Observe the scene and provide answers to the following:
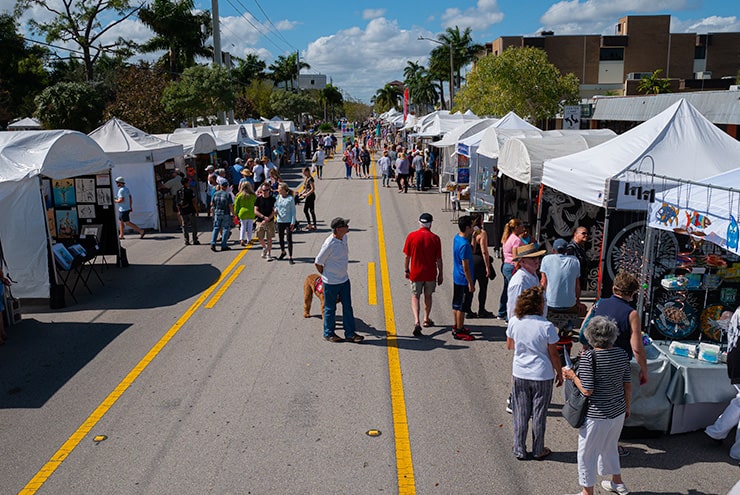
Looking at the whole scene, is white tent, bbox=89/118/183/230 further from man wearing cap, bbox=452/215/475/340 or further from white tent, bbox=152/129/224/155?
man wearing cap, bbox=452/215/475/340

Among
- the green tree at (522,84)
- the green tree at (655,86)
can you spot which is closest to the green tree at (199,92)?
the green tree at (522,84)

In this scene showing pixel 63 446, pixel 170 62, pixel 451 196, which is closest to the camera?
pixel 63 446

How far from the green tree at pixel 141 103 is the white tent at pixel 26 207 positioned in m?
20.2

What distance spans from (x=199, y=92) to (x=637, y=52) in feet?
218

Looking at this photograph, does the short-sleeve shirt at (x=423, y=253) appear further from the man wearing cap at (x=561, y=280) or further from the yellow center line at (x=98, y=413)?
the yellow center line at (x=98, y=413)

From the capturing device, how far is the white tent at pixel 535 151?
451 inches

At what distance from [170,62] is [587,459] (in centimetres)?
4657

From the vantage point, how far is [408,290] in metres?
11.4

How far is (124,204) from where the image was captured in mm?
16844

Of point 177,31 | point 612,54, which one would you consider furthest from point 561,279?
point 612,54

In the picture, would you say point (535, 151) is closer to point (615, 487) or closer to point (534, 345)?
point (534, 345)

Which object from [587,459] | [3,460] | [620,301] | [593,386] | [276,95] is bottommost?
[3,460]

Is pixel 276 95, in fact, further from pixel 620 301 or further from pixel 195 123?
→ pixel 620 301

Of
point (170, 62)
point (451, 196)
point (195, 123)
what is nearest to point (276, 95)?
point (170, 62)
